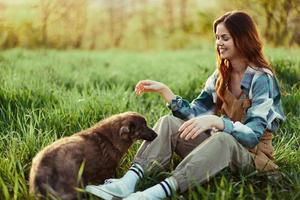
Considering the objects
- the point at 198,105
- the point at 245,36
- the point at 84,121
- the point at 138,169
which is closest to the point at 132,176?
the point at 138,169

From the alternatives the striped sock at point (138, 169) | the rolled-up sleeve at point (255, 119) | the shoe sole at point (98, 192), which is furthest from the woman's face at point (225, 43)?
the shoe sole at point (98, 192)

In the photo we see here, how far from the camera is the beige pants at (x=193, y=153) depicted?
12.2 feet

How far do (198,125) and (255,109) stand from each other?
17.8 inches

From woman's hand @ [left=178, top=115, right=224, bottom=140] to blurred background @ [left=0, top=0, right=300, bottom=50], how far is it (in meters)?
4.85

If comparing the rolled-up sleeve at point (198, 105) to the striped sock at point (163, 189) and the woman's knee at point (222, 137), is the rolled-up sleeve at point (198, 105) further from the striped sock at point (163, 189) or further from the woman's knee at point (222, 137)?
the striped sock at point (163, 189)

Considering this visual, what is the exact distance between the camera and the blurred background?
9.74m

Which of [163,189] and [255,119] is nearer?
[163,189]

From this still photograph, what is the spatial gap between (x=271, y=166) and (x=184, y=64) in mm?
6769

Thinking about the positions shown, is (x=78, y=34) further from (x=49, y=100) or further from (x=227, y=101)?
(x=227, y=101)

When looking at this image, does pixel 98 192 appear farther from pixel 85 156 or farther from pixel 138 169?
pixel 138 169

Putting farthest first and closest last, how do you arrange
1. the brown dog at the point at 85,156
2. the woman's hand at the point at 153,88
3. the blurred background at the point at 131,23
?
1. the blurred background at the point at 131,23
2. the woman's hand at the point at 153,88
3. the brown dog at the point at 85,156

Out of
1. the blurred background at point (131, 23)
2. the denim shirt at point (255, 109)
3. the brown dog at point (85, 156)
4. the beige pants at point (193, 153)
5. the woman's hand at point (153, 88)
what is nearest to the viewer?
the brown dog at point (85, 156)

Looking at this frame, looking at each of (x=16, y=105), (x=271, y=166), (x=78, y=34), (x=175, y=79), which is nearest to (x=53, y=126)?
(x=16, y=105)

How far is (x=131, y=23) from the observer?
17.9 m
